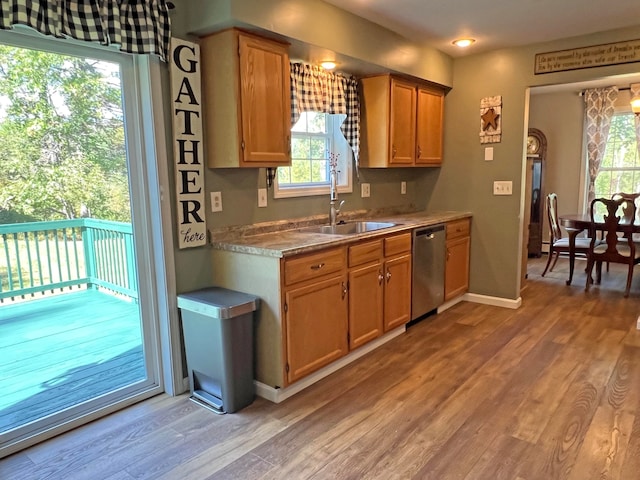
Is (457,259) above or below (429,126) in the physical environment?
below

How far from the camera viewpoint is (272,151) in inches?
109

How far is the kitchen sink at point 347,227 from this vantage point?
346 cm

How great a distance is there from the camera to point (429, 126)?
4.26 m

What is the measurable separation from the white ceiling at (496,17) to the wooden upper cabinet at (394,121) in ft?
1.35

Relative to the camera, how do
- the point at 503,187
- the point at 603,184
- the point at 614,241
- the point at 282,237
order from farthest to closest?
the point at 603,184, the point at 614,241, the point at 503,187, the point at 282,237

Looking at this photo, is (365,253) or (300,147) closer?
(365,253)

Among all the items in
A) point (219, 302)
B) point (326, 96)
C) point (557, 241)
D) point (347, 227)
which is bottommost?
point (557, 241)

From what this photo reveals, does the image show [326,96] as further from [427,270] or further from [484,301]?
[484,301]

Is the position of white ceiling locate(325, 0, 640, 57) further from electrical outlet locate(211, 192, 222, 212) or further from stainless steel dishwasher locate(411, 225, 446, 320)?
stainless steel dishwasher locate(411, 225, 446, 320)

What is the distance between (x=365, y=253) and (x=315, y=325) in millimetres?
629

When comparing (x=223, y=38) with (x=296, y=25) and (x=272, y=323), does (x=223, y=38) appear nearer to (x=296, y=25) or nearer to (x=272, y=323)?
(x=296, y=25)

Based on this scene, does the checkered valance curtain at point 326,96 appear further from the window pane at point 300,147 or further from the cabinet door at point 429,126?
the cabinet door at point 429,126

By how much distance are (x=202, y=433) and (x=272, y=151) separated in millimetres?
1606

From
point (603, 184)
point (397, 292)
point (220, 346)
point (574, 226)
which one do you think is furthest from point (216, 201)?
point (603, 184)
